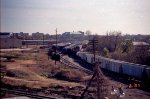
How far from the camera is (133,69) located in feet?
105

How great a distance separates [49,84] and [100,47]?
1967 inches

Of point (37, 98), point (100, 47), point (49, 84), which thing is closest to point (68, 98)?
point (37, 98)

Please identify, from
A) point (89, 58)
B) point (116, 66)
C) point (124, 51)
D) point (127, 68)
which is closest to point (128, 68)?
point (127, 68)

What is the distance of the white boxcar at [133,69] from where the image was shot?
30703mm

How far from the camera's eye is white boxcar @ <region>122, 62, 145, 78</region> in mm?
30703

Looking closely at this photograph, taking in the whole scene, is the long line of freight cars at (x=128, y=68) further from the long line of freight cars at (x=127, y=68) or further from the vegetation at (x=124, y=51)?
the vegetation at (x=124, y=51)

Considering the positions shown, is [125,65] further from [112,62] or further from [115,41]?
[115,41]

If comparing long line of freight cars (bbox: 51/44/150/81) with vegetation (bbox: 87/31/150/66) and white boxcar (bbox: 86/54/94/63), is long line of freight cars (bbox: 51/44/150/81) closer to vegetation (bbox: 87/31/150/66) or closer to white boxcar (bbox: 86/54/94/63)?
white boxcar (bbox: 86/54/94/63)

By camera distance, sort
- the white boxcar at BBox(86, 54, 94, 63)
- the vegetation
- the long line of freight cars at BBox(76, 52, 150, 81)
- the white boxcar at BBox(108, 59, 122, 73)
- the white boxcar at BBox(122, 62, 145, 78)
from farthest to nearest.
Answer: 1. the white boxcar at BBox(86, 54, 94, 63)
2. the vegetation
3. the white boxcar at BBox(108, 59, 122, 73)
4. the white boxcar at BBox(122, 62, 145, 78)
5. the long line of freight cars at BBox(76, 52, 150, 81)

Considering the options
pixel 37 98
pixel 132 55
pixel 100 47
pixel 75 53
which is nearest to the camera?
pixel 37 98

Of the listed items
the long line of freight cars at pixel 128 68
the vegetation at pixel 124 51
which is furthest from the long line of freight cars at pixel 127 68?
the vegetation at pixel 124 51

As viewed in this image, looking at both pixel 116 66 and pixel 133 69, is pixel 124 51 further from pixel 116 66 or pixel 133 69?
pixel 133 69

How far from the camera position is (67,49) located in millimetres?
66125

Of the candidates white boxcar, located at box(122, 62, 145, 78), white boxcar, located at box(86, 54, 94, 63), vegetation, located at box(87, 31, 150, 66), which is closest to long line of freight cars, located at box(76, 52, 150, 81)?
white boxcar, located at box(122, 62, 145, 78)
